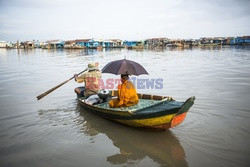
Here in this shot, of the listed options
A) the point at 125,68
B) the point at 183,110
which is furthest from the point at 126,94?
the point at 183,110

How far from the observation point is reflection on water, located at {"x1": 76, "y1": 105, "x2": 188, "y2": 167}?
4301 millimetres

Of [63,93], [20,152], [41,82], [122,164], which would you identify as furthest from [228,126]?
[41,82]

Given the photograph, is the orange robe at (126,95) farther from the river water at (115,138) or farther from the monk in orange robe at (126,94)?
the river water at (115,138)

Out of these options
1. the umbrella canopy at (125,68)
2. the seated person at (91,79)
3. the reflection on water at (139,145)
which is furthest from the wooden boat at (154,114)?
the seated person at (91,79)

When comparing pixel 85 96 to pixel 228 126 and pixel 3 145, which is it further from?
pixel 228 126

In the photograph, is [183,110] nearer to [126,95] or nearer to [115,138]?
[126,95]

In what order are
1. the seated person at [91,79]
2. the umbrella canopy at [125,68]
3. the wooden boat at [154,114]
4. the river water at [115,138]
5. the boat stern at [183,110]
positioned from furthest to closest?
1. the seated person at [91,79]
2. the umbrella canopy at [125,68]
3. the wooden boat at [154,114]
4. the boat stern at [183,110]
5. the river water at [115,138]

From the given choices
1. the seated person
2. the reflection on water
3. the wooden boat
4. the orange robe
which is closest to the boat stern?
the wooden boat

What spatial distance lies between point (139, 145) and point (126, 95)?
56.1 inches

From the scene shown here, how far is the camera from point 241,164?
12.9ft

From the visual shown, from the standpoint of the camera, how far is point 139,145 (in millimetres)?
4824

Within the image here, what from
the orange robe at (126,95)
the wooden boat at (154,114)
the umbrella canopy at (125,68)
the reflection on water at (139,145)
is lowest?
the reflection on water at (139,145)

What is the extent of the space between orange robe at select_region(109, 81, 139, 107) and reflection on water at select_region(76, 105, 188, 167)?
72 centimetres

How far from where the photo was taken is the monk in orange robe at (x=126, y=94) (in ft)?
17.8
